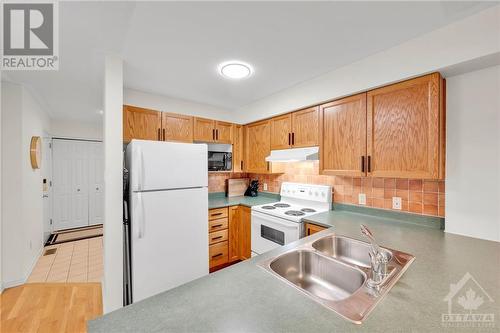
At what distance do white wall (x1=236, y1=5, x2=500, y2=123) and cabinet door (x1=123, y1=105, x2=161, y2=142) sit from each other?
173 cm

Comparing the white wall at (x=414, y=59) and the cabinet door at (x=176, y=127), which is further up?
the white wall at (x=414, y=59)

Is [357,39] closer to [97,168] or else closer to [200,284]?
[200,284]

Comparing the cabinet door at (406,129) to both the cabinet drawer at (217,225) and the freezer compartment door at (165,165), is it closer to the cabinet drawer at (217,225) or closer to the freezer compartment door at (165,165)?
the freezer compartment door at (165,165)

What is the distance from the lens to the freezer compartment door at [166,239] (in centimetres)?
177

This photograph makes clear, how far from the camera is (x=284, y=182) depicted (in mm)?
2955

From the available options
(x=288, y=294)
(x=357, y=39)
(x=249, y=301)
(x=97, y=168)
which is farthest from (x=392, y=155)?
(x=97, y=168)

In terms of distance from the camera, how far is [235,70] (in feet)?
6.57

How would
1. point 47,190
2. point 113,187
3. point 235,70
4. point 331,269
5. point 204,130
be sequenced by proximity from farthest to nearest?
point 47,190
point 204,130
point 235,70
point 113,187
point 331,269

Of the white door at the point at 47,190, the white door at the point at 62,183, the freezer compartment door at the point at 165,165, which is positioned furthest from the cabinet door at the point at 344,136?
the white door at the point at 62,183

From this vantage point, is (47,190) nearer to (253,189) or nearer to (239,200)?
(239,200)

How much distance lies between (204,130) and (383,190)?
90.9 inches

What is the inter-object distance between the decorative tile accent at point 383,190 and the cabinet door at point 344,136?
1.04ft

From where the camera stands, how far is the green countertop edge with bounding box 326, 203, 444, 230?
1700 millimetres

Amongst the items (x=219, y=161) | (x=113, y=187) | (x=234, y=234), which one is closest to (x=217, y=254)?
(x=234, y=234)
